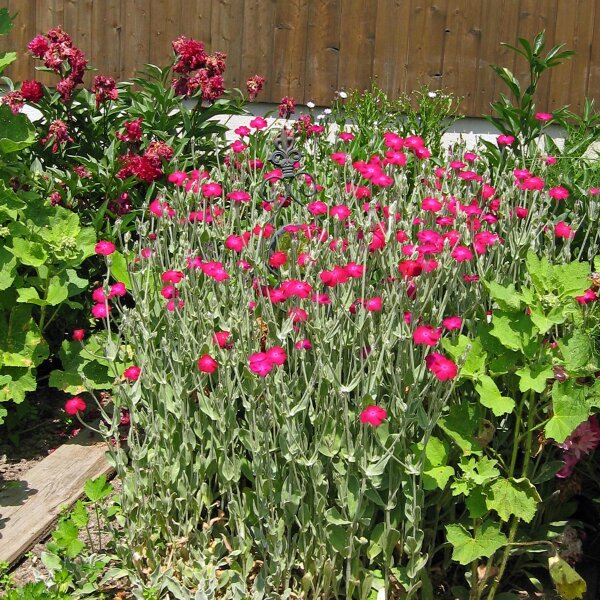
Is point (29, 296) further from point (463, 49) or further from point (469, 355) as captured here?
point (463, 49)

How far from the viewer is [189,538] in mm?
2879

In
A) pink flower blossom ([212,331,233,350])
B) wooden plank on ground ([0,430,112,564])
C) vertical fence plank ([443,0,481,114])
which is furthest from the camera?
vertical fence plank ([443,0,481,114])

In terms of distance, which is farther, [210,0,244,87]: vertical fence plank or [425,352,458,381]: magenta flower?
[210,0,244,87]: vertical fence plank

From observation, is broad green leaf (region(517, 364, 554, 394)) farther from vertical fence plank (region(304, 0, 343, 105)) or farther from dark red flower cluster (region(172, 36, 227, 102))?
vertical fence plank (region(304, 0, 343, 105))

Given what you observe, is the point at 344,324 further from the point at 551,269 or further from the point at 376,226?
the point at 551,269

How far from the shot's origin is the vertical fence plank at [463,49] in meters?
7.66

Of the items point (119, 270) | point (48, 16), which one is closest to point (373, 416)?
point (119, 270)

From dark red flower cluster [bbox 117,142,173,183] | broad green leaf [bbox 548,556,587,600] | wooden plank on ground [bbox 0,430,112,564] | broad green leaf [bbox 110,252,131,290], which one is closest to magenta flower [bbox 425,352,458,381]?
broad green leaf [bbox 548,556,587,600]

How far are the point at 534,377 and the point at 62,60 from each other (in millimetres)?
2615

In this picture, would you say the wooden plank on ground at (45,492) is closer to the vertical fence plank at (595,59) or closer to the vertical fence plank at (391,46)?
the vertical fence plank at (391,46)

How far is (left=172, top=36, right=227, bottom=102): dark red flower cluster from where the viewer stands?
4371 mm

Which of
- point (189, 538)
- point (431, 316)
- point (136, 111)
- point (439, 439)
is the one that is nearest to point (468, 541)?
point (439, 439)

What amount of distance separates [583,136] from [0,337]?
2.61 m

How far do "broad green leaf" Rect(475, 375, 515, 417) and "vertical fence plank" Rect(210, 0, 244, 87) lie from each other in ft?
17.9
